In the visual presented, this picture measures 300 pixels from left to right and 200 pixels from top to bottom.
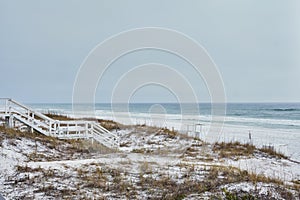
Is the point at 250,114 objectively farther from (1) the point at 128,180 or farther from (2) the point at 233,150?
(1) the point at 128,180

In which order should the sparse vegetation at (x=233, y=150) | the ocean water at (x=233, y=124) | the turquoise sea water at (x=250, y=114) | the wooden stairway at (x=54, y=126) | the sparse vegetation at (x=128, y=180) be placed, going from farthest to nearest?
the turquoise sea water at (x=250, y=114) → the ocean water at (x=233, y=124) → the wooden stairway at (x=54, y=126) → the sparse vegetation at (x=233, y=150) → the sparse vegetation at (x=128, y=180)

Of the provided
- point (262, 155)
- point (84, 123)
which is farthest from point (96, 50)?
point (262, 155)

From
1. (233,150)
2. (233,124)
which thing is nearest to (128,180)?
(233,150)

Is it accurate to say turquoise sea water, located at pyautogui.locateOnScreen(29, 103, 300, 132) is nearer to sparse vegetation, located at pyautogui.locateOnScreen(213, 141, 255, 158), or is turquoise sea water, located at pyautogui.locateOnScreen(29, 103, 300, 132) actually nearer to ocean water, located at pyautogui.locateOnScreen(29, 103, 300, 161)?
ocean water, located at pyautogui.locateOnScreen(29, 103, 300, 161)

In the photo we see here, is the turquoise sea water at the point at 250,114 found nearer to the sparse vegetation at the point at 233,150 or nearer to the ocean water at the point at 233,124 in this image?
the ocean water at the point at 233,124

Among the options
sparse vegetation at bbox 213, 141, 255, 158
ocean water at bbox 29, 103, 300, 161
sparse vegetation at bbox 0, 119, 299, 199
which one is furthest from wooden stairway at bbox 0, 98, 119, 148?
sparse vegetation at bbox 213, 141, 255, 158

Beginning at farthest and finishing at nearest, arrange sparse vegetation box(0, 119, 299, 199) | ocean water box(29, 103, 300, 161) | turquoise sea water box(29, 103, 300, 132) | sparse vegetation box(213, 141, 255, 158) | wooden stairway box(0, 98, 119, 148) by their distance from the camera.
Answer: turquoise sea water box(29, 103, 300, 132) < ocean water box(29, 103, 300, 161) < wooden stairway box(0, 98, 119, 148) < sparse vegetation box(213, 141, 255, 158) < sparse vegetation box(0, 119, 299, 199)

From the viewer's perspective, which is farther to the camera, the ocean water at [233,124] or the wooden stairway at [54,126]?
the ocean water at [233,124]

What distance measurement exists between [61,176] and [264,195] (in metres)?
4.43

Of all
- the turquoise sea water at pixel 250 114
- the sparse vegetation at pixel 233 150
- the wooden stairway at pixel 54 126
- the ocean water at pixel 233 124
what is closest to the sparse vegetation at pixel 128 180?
the wooden stairway at pixel 54 126

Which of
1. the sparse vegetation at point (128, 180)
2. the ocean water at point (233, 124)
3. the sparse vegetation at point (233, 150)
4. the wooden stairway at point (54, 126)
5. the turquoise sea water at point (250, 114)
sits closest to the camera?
the sparse vegetation at point (128, 180)

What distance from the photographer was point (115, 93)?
12977mm

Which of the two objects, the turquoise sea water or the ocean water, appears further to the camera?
the turquoise sea water

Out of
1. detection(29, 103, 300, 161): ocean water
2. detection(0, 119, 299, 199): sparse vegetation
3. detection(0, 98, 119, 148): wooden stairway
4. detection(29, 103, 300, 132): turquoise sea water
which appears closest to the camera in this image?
Result: detection(0, 119, 299, 199): sparse vegetation
